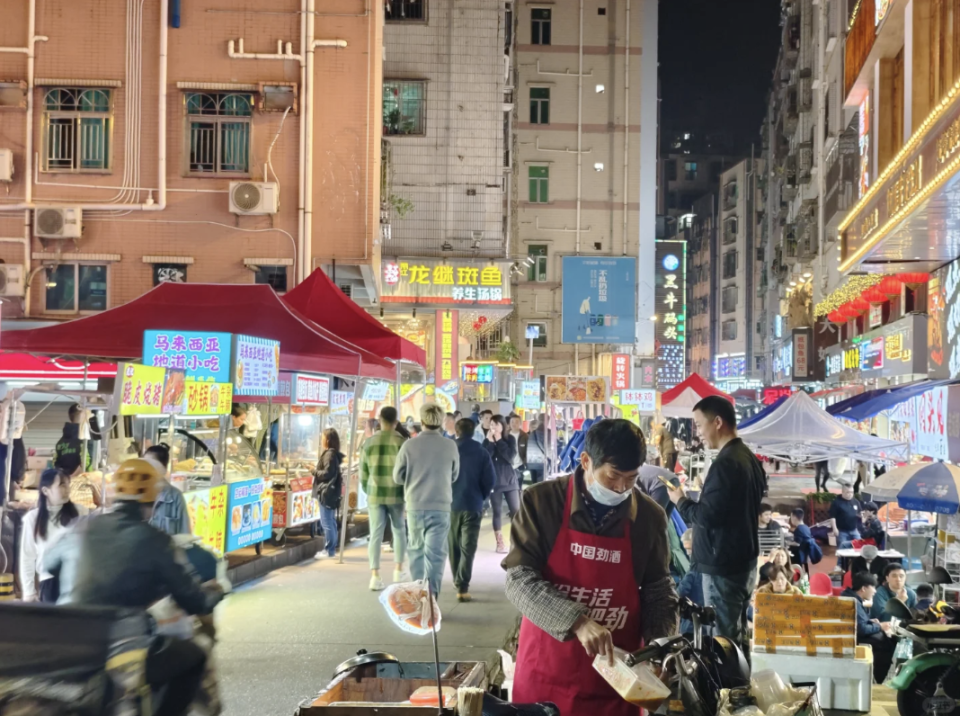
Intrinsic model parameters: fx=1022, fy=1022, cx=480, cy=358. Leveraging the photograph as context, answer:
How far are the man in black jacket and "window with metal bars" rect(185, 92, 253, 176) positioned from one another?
14973 millimetres

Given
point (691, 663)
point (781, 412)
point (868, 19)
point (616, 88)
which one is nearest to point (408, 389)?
point (781, 412)

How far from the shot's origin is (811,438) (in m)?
15.8

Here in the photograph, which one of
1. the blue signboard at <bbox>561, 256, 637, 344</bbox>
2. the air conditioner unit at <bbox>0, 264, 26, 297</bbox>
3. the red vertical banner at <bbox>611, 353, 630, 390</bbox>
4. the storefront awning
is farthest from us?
the red vertical banner at <bbox>611, 353, 630, 390</bbox>

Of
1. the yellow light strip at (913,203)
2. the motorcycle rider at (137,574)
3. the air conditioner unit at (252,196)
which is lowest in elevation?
the motorcycle rider at (137,574)

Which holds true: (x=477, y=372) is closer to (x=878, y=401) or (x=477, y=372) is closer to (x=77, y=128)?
(x=77, y=128)

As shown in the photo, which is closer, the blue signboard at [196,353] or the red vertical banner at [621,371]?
the blue signboard at [196,353]

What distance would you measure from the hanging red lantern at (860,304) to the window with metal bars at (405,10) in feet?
45.6

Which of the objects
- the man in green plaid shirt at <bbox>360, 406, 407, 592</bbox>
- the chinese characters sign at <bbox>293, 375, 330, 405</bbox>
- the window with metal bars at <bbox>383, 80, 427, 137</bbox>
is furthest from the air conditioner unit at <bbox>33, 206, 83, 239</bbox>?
the window with metal bars at <bbox>383, 80, 427, 137</bbox>

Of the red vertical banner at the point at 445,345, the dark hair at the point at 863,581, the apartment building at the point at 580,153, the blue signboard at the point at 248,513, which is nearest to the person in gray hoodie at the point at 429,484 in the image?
the blue signboard at the point at 248,513

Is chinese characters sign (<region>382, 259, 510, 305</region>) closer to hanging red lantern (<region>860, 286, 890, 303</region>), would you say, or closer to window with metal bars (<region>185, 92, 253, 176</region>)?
window with metal bars (<region>185, 92, 253, 176</region>)

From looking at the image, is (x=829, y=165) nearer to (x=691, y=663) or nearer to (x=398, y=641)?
(x=398, y=641)

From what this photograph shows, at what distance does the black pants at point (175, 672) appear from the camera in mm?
3688

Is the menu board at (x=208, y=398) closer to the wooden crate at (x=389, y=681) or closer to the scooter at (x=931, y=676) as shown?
the wooden crate at (x=389, y=681)

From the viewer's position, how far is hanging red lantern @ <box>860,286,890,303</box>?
79.0ft
